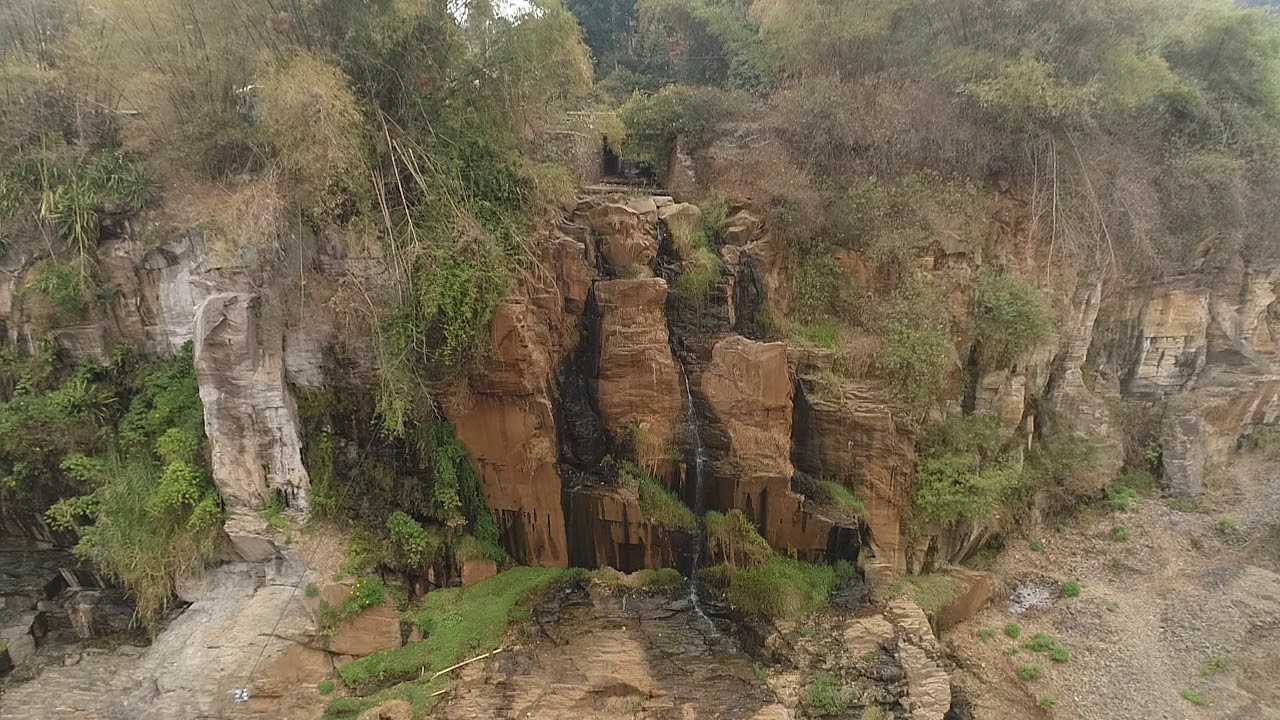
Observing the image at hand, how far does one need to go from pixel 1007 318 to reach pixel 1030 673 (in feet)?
20.4

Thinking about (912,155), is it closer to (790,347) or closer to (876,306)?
(876,306)

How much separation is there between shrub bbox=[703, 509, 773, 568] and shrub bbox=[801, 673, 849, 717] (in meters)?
1.99

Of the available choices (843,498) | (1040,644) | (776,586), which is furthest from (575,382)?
(1040,644)

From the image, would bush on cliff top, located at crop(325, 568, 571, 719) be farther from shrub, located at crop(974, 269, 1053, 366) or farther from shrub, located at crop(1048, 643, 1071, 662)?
shrub, located at crop(974, 269, 1053, 366)

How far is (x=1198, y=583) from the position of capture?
1226cm

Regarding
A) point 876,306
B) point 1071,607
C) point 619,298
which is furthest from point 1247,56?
point 619,298

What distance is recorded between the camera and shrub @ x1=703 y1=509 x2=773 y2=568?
34.2 feet

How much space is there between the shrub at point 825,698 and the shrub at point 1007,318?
7229 millimetres

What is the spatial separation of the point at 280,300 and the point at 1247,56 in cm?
2120

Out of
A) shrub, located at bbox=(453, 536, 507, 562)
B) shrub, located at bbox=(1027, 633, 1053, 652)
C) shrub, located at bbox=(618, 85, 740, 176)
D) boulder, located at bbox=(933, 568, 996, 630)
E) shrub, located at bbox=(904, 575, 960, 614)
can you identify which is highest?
shrub, located at bbox=(618, 85, 740, 176)

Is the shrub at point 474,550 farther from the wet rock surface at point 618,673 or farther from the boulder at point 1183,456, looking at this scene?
the boulder at point 1183,456

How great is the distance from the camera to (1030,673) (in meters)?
10.5

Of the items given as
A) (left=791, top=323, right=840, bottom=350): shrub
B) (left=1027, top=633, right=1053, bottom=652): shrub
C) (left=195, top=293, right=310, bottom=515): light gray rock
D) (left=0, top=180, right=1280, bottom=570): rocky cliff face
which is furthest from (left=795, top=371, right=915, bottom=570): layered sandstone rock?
(left=195, top=293, right=310, bottom=515): light gray rock

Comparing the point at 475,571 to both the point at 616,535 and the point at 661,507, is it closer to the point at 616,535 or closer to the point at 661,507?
the point at 616,535
